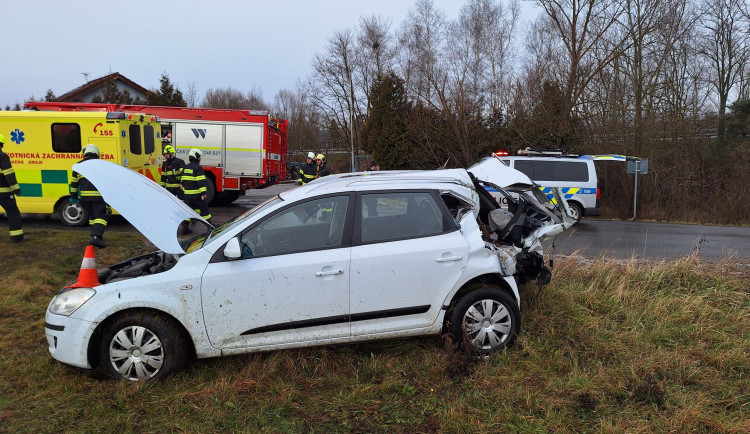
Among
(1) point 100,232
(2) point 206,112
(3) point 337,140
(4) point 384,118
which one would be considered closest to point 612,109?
(4) point 384,118

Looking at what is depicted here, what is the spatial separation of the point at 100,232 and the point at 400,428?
656cm

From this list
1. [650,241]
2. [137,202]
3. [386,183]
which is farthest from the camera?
[650,241]

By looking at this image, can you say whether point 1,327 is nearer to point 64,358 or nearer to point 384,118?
point 64,358

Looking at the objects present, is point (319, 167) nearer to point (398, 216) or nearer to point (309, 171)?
point (309, 171)

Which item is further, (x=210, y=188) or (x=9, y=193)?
→ (x=210, y=188)

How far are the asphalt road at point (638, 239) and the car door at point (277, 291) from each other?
559 cm

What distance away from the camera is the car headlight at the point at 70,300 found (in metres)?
3.67

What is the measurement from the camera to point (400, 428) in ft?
10.5

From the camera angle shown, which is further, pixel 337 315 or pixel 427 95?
pixel 427 95

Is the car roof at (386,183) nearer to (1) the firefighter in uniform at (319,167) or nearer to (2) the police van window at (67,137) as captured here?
(2) the police van window at (67,137)

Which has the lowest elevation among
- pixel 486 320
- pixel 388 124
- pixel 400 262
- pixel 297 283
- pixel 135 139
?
pixel 486 320

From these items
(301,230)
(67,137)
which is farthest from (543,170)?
(67,137)

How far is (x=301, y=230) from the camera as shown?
13.3 ft

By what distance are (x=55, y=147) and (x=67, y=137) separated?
0.34m
